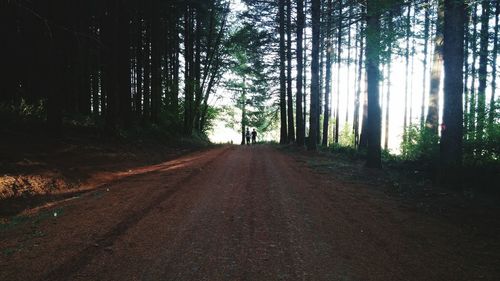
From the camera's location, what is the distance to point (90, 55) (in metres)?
17.2

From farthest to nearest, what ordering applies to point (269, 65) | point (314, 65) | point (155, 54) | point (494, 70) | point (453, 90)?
point (269, 65)
point (155, 54)
point (314, 65)
point (494, 70)
point (453, 90)

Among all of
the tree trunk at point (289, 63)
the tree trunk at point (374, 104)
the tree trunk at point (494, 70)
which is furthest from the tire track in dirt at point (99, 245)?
the tree trunk at point (289, 63)

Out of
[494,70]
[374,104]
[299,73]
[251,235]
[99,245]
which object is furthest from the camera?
[299,73]

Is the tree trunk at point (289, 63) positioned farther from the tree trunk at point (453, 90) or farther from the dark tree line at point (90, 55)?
the tree trunk at point (453, 90)

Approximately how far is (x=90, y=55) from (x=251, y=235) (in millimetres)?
16250

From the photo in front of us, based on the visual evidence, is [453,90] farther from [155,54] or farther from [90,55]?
[155,54]

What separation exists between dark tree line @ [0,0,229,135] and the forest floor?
4755 millimetres

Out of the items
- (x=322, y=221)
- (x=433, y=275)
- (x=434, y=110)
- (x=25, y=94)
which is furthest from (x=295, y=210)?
(x=25, y=94)

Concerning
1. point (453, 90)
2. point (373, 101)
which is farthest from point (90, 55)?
point (453, 90)

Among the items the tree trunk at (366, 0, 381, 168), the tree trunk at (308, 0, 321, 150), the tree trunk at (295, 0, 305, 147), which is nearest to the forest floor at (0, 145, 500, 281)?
the tree trunk at (366, 0, 381, 168)

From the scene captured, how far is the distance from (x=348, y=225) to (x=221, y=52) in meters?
27.3

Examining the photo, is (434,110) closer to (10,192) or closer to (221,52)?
(10,192)

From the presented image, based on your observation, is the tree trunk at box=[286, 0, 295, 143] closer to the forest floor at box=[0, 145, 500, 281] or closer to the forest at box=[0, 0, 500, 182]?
the forest at box=[0, 0, 500, 182]

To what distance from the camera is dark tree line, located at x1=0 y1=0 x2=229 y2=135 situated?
451 inches
